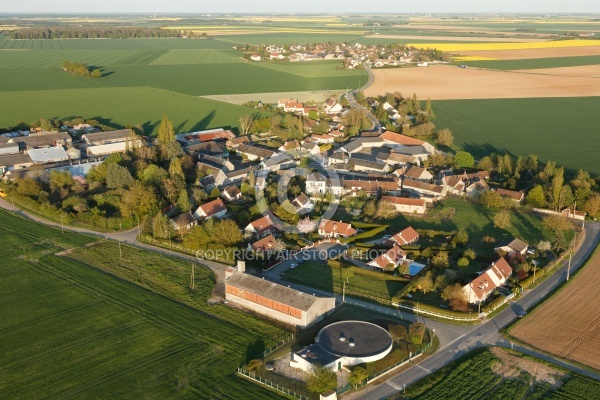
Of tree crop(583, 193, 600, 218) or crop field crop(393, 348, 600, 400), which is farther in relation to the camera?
tree crop(583, 193, 600, 218)

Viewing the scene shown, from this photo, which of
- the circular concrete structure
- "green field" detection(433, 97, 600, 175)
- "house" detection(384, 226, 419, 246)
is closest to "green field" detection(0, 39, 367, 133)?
"green field" detection(433, 97, 600, 175)

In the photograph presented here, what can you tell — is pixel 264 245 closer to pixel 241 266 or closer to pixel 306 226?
pixel 306 226

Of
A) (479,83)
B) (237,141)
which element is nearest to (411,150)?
(237,141)

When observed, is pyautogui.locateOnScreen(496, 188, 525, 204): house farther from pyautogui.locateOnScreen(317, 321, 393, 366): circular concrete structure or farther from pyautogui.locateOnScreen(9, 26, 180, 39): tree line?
pyautogui.locateOnScreen(9, 26, 180, 39): tree line

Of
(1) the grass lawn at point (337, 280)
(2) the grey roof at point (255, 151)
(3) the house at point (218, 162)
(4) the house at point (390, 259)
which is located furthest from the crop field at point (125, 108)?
(4) the house at point (390, 259)

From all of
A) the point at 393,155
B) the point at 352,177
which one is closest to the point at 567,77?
the point at 393,155

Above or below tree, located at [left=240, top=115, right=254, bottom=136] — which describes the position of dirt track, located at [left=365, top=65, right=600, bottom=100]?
above
